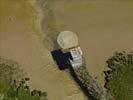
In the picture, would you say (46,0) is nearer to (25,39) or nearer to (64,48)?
(25,39)

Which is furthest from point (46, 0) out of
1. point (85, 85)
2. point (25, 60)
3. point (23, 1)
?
point (85, 85)

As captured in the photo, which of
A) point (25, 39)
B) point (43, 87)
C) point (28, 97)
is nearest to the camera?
point (28, 97)

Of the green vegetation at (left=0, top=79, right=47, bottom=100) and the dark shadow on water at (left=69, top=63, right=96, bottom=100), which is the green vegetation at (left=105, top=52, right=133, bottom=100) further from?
the green vegetation at (left=0, top=79, right=47, bottom=100)

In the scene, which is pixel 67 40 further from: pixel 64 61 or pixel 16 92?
pixel 16 92

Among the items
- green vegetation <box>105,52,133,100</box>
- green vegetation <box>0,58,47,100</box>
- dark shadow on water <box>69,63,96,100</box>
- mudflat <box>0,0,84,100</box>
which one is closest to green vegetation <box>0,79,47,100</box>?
green vegetation <box>0,58,47,100</box>

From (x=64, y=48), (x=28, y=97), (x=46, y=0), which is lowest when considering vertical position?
(x=28, y=97)
